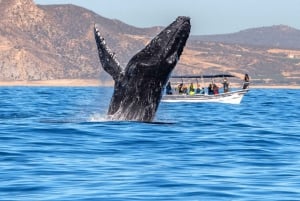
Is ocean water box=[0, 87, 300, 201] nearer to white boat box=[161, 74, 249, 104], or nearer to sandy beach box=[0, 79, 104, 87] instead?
white boat box=[161, 74, 249, 104]

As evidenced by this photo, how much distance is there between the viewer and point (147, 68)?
70.2 ft

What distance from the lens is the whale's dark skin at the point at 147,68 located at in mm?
21188

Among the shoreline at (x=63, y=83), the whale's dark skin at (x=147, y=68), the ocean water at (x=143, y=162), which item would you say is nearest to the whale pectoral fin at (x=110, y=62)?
the whale's dark skin at (x=147, y=68)

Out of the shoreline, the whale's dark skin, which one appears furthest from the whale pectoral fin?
the shoreline

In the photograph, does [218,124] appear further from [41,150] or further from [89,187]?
[89,187]

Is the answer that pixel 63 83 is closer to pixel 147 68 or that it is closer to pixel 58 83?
pixel 58 83

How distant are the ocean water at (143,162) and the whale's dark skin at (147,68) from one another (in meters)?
0.75

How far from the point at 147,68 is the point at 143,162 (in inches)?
191

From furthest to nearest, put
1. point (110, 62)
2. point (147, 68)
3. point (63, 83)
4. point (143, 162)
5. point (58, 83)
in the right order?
1. point (63, 83)
2. point (58, 83)
3. point (110, 62)
4. point (147, 68)
5. point (143, 162)

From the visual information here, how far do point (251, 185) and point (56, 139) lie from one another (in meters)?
7.05

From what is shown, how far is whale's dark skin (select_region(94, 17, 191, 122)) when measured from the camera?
69.5 feet

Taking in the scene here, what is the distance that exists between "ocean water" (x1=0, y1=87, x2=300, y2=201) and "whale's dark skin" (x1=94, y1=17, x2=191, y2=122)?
753 millimetres

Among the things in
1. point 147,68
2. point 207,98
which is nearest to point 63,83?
point 207,98

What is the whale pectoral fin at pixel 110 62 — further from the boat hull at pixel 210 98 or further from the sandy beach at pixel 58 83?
the sandy beach at pixel 58 83
